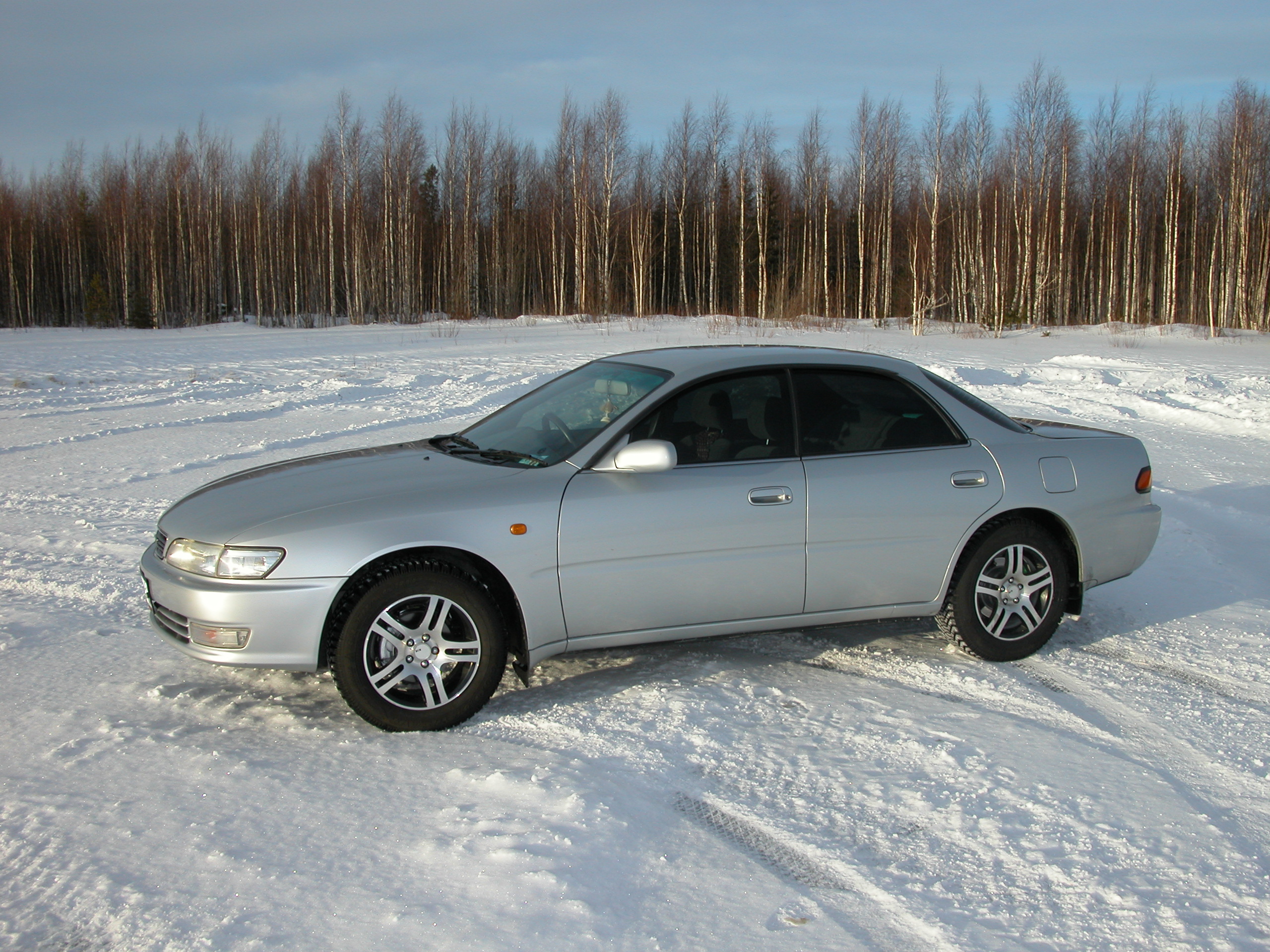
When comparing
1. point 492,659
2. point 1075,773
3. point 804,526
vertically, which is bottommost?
point 1075,773

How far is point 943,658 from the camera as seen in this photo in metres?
4.71

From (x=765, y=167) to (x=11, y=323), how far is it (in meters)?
39.0

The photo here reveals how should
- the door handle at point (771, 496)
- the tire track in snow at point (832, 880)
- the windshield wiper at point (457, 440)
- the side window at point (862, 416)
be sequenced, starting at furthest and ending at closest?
1. the windshield wiper at point (457, 440)
2. the side window at point (862, 416)
3. the door handle at point (771, 496)
4. the tire track in snow at point (832, 880)

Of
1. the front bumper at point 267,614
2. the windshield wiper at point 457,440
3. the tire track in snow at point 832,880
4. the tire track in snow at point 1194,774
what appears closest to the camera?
the tire track in snow at point 832,880

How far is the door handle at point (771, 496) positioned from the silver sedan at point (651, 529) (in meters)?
0.02

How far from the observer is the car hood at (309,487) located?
12.5ft

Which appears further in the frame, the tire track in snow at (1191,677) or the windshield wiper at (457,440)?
the windshield wiper at (457,440)

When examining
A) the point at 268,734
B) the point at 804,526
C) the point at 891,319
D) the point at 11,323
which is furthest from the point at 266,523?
the point at 11,323

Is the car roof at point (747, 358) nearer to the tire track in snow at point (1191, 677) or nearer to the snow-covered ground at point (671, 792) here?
the snow-covered ground at point (671, 792)

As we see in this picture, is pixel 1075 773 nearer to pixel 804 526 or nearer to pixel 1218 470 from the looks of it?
pixel 804 526

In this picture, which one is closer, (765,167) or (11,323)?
(765,167)

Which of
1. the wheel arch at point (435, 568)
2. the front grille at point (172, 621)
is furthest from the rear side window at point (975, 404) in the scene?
the front grille at point (172, 621)

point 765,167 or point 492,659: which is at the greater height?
point 765,167

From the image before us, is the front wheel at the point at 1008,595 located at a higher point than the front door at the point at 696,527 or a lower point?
lower
